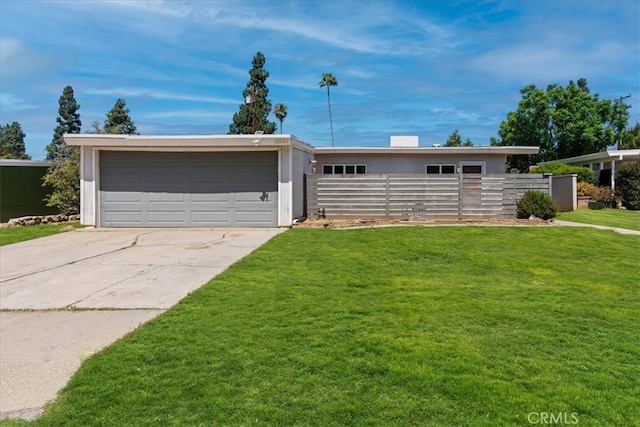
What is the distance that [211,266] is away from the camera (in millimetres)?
8781

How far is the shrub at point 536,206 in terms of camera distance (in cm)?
1430

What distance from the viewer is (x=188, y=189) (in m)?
15.1

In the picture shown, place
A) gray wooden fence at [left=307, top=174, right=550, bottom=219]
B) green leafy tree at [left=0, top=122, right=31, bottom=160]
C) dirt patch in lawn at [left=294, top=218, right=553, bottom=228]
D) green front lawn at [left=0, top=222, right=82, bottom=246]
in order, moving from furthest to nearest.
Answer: green leafy tree at [left=0, top=122, right=31, bottom=160] < gray wooden fence at [left=307, top=174, right=550, bottom=219] < dirt patch in lawn at [left=294, top=218, right=553, bottom=228] < green front lawn at [left=0, top=222, right=82, bottom=246]

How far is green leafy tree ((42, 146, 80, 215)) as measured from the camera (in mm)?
17844

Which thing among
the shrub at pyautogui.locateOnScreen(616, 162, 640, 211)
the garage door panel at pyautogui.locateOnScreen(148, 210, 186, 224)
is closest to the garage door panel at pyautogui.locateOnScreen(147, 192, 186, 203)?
the garage door panel at pyautogui.locateOnScreen(148, 210, 186, 224)

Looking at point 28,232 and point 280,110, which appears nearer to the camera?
point 28,232

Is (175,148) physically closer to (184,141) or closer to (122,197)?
(184,141)

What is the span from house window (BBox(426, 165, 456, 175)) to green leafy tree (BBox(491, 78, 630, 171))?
19.5 meters

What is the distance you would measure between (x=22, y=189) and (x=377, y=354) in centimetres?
1875

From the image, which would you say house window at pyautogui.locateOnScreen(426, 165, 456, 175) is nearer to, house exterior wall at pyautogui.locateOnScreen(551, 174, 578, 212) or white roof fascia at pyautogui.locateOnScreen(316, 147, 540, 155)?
white roof fascia at pyautogui.locateOnScreen(316, 147, 540, 155)

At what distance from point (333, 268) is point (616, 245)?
254 inches

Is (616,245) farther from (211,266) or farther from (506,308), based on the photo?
(211,266)

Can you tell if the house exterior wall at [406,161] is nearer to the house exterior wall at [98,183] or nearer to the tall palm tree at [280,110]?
the house exterior wall at [98,183]

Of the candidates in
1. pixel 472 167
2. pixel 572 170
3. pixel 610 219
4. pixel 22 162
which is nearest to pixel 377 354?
pixel 610 219
